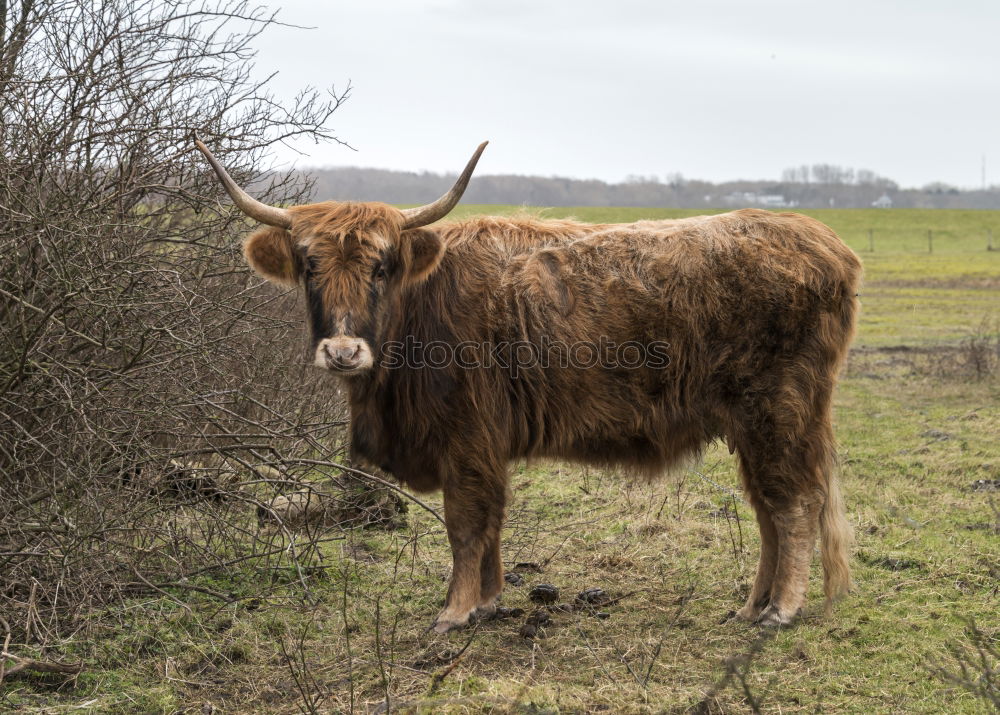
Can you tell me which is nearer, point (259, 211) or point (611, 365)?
point (259, 211)

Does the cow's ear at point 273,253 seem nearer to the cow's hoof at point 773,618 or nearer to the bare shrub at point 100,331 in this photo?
the bare shrub at point 100,331

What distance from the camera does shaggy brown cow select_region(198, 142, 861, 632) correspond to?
4461 millimetres

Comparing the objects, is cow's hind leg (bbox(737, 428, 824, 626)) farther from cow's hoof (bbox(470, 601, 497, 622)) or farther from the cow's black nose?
the cow's black nose

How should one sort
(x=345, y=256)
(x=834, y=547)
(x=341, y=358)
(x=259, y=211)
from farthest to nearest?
1. (x=834, y=547)
2. (x=259, y=211)
3. (x=345, y=256)
4. (x=341, y=358)

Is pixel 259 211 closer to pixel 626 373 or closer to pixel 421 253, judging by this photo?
pixel 421 253

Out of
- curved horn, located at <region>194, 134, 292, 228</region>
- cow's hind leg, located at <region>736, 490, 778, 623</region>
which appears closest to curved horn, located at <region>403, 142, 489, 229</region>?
curved horn, located at <region>194, 134, 292, 228</region>

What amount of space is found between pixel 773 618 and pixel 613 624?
29.2 inches

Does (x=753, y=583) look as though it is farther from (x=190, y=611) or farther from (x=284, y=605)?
(x=190, y=611)

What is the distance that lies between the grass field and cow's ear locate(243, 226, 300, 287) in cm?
121

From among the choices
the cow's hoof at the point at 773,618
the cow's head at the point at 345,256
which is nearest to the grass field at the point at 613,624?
the cow's hoof at the point at 773,618

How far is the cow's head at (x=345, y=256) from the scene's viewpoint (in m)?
4.15

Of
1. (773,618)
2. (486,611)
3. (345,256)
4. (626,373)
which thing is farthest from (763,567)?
(345,256)

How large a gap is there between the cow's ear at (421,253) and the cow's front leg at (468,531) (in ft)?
3.32

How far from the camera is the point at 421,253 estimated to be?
14.8 feet
